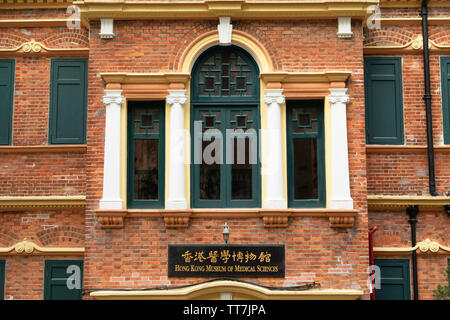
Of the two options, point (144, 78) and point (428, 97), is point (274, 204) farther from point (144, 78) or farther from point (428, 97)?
point (428, 97)

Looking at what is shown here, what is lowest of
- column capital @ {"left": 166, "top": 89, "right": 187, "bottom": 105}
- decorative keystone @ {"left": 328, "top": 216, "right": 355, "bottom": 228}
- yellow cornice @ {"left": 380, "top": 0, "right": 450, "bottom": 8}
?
decorative keystone @ {"left": 328, "top": 216, "right": 355, "bottom": 228}

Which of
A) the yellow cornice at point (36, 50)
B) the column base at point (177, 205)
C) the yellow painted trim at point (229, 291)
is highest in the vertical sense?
the yellow cornice at point (36, 50)

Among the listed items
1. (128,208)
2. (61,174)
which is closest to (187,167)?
(128,208)

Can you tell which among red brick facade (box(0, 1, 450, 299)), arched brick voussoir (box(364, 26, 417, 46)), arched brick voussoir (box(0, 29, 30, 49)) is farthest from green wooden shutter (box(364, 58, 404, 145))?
arched brick voussoir (box(0, 29, 30, 49))

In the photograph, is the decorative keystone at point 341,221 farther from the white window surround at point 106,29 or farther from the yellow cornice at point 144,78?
the white window surround at point 106,29

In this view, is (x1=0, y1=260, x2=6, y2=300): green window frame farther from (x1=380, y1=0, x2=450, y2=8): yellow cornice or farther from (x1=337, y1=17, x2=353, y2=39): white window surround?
(x1=380, y1=0, x2=450, y2=8): yellow cornice

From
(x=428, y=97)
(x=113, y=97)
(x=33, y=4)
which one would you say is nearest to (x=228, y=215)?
(x=113, y=97)

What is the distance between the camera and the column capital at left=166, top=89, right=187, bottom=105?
12148 mm

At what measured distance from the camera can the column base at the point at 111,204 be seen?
11820mm

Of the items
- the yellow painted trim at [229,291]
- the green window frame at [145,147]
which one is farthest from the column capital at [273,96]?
the yellow painted trim at [229,291]

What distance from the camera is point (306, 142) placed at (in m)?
12.4

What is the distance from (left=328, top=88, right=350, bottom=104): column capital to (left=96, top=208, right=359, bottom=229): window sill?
82.6 inches

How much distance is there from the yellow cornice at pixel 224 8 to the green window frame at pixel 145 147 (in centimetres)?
176

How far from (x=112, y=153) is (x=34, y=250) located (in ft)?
8.70
